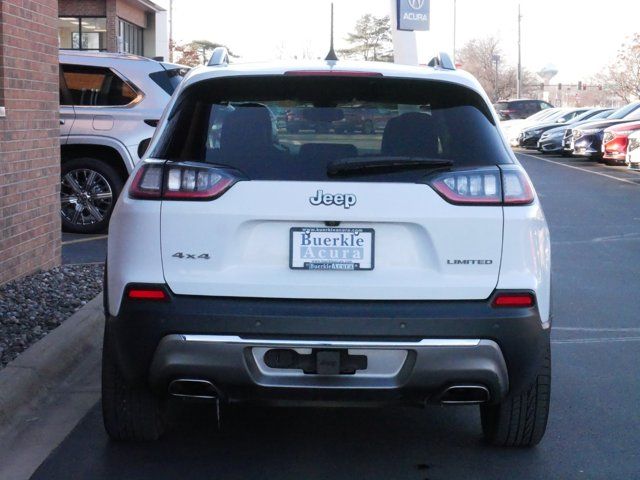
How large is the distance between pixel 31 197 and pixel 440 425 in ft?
15.2

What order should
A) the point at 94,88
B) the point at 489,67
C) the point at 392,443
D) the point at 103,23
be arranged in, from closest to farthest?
1. the point at 392,443
2. the point at 94,88
3. the point at 103,23
4. the point at 489,67

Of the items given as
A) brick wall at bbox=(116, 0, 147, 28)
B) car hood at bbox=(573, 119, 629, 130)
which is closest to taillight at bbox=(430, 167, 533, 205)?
car hood at bbox=(573, 119, 629, 130)

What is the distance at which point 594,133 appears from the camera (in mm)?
28453

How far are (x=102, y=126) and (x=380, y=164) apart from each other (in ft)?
27.8

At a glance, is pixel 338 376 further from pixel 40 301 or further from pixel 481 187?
pixel 40 301

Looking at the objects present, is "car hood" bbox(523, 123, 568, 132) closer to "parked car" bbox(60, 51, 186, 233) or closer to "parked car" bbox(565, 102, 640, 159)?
"parked car" bbox(565, 102, 640, 159)

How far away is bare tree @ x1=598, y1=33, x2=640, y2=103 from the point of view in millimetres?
50594

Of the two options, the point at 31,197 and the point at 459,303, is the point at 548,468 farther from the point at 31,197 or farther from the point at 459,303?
the point at 31,197

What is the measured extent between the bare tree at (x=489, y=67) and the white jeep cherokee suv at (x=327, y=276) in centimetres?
7986

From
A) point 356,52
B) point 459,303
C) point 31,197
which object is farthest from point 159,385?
point 356,52

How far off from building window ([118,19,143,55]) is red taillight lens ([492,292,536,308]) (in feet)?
100

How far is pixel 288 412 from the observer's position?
576cm

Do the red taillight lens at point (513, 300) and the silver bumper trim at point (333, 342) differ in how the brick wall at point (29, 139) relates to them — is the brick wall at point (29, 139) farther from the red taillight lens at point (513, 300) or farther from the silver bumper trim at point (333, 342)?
the red taillight lens at point (513, 300)

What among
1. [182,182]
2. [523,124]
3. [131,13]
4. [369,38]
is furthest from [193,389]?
[369,38]
